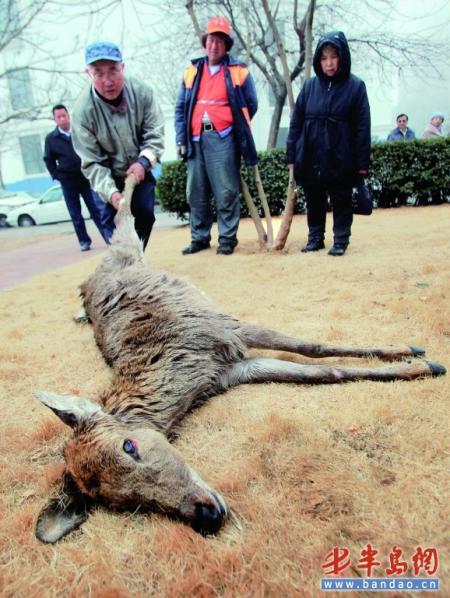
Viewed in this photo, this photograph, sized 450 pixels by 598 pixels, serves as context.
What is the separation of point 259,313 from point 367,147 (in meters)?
2.84

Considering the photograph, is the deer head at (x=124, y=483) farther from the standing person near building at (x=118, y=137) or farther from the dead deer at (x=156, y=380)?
the standing person near building at (x=118, y=137)

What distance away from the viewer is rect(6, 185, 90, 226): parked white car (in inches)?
761

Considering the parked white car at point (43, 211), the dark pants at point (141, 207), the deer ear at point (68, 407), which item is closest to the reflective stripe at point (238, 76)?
the dark pants at point (141, 207)

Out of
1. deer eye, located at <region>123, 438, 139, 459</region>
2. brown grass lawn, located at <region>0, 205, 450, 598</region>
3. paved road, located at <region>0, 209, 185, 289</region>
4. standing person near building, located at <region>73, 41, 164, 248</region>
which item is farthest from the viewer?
paved road, located at <region>0, 209, 185, 289</region>

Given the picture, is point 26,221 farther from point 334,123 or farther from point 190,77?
point 334,123

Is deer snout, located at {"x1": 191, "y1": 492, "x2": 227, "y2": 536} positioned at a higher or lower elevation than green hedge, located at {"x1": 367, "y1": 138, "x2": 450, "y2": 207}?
lower

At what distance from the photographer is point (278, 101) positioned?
18.4 metres

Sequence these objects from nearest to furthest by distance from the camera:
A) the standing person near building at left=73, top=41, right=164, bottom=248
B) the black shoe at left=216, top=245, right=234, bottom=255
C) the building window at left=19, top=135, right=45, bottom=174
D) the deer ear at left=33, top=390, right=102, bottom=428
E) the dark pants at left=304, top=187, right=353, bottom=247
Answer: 1. the deer ear at left=33, top=390, right=102, bottom=428
2. the standing person near building at left=73, top=41, right=164, bottom=248
3. the dark pants at left=304, top=187, right=353, bottom=247
4. the black shoe at left=216, top=245, right=234, bottom=255
5. the building window at left=19, top=135, right=45, bottom=174

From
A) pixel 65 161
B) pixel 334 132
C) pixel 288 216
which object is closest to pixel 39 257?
pixel 65 161

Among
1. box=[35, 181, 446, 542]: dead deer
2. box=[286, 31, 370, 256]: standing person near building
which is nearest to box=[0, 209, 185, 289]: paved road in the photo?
box=[35, 181, 446, 542]: dead deer

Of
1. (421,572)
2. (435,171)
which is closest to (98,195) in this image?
(421,572)

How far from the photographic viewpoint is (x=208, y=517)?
180cm

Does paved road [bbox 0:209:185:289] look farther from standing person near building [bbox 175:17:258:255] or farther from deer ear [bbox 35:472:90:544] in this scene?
deer ear [bbox 35:472:90:544]

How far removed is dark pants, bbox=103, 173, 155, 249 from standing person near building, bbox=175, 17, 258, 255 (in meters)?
1.70
